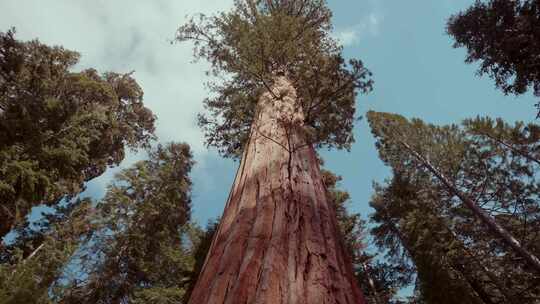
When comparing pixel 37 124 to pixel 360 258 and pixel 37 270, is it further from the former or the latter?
pixel 360 258

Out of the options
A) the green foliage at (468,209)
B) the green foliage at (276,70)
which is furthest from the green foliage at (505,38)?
the green foliage at (276,70)

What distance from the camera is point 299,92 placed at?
5.24 meters

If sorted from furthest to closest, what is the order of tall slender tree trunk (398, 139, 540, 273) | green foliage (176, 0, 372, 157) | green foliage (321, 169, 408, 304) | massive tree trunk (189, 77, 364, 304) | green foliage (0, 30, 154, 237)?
green foliage (321, 169, 408, 304) → tall slender tree trunk (398, 139, 540, 273) → green foliage (0, 30, 154, 237) → green foliage (176, 0, 372, 157) → massive tree trunk (189, 77, 364, 304)

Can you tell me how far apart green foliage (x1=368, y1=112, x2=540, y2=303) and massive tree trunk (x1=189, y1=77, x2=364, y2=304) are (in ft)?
36.0

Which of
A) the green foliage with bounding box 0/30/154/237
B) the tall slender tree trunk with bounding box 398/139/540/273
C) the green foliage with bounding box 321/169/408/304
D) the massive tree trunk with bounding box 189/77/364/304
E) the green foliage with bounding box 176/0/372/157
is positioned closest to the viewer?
the massive tree trunk with bounding box 189/77/364/304

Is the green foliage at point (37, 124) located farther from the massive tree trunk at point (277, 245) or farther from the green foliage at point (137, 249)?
the massive tree trunk at point (277, 245)

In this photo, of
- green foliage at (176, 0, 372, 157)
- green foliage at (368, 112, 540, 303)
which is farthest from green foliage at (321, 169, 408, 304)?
green foliage at (176, 0, 372, 157)

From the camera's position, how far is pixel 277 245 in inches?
70.7

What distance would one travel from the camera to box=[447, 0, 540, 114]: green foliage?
30.3ft

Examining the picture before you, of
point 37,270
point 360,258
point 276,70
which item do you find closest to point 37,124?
point 37,270

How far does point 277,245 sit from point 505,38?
11.7 m

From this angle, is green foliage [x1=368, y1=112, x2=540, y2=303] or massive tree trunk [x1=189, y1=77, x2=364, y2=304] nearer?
massive tree trunk [x1=189, y1=77, x2=364, y2=304]

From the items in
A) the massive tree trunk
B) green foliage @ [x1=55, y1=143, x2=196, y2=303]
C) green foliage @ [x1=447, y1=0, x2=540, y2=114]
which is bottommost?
the massive tree trunk

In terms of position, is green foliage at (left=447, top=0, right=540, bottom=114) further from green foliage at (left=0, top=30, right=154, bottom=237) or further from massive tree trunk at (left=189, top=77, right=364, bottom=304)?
green foliage at (left=0, top=30, right=154, bottom=237)
